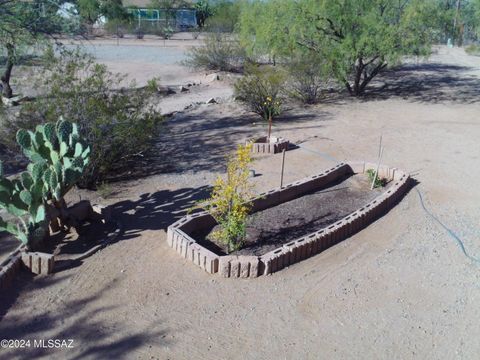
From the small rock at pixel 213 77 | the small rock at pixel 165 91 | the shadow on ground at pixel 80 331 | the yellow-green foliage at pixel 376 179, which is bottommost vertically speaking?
the shadow on ground at pixel 80 331

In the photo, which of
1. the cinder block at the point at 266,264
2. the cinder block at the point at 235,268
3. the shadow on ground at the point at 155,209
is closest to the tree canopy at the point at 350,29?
the shadow on ground at the point at 155,209

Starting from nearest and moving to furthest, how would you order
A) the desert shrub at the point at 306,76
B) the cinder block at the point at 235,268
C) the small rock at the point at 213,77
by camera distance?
the cinder block at the point at 235,268, the desert shrub at the point at 306,76, the small rock at the point at 213,77

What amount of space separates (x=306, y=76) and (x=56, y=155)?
35.8 ft

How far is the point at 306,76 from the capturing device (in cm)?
1644

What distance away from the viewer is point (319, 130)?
13.2 metres

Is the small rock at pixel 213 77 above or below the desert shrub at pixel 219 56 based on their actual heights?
below

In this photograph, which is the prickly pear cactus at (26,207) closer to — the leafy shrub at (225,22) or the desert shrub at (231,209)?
the desert shrub at (231,209)

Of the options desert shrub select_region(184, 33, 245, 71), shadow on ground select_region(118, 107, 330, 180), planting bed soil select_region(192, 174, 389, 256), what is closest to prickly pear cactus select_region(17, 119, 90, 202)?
planting bed soil select_region(192, 174, 389, 256)

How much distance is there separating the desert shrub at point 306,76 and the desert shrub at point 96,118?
24.3 feet

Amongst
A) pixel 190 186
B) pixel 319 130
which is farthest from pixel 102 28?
pixel 190 186

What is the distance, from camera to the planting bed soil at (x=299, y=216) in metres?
6.92

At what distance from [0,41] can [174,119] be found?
4.70 m

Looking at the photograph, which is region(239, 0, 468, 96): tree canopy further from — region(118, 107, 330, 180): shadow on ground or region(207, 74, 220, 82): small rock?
region(207, 74, 220, 82): small rock

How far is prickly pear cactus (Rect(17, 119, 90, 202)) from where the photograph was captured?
6.50 metres
